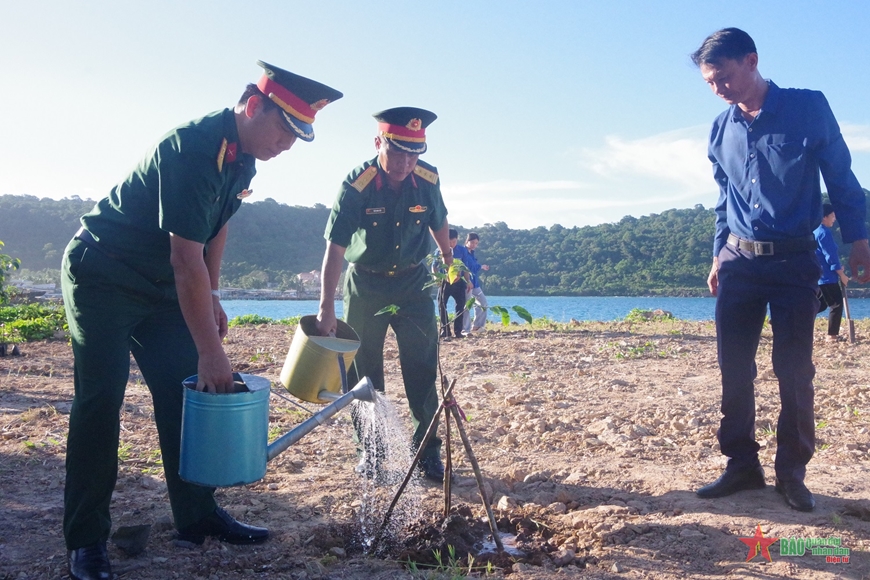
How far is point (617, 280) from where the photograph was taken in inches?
1471

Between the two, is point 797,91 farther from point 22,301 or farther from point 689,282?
point 689,282

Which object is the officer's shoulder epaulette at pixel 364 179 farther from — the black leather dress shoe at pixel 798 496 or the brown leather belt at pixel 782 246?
the black leather dress shoe at pixel 798 496

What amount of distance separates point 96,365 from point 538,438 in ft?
8.76

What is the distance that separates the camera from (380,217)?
142 inches

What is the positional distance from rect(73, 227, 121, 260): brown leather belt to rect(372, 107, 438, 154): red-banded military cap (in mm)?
1424

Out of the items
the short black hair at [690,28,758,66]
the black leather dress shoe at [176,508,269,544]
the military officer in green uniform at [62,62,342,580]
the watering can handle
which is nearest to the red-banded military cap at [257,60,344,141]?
the military officer in green uniform at [62,62,342,580]

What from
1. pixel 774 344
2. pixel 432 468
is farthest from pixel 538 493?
pixel 774 344

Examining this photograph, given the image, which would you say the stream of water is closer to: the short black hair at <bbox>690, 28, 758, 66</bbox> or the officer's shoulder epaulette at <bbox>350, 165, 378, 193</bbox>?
the officer's shoulder epaulette at <bbox>350, 165, 378, 193</bbox>

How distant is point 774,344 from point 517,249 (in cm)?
2662

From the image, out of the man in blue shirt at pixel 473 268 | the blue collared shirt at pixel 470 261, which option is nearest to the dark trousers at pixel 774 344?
the blue collared shirt at pixel 470 261

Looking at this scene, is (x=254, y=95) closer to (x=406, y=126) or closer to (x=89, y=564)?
(x=406, y=126)

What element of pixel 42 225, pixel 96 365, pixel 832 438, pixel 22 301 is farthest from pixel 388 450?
pixel 42 225

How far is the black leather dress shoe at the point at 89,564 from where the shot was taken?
2365 mm

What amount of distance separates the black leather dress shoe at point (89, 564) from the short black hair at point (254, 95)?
1648 mm
